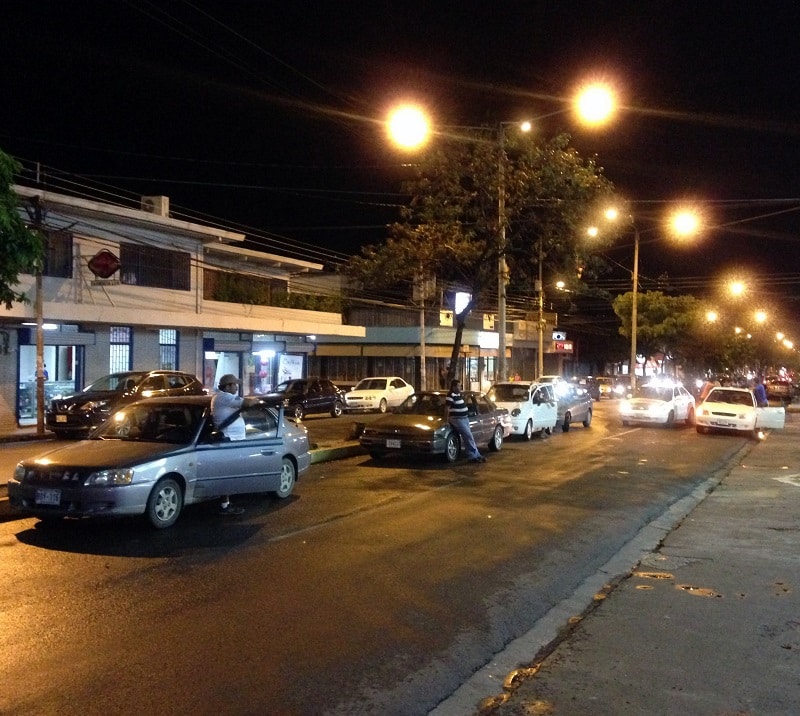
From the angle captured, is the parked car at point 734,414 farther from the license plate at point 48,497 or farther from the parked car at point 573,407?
the license plate at point 48,497

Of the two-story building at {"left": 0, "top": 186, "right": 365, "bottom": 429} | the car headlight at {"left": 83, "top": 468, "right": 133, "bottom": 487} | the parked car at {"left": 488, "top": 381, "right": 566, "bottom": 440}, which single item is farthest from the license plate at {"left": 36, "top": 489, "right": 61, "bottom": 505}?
the parked car at {"left": 488, "top": 381, "right": 566, "bottom": 440}

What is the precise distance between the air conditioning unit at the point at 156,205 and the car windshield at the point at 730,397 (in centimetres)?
1873

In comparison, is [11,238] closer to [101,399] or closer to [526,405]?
[101,399]

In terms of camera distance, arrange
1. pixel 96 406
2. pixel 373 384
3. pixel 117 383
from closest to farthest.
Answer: pixel 96 406, pixel 117 383, pixel 373 384

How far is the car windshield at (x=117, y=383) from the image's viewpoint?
67.5 ft

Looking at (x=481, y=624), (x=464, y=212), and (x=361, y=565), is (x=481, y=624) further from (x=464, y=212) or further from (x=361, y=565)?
(x=464, y=212)

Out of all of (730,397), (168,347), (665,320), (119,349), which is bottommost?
(730,397)

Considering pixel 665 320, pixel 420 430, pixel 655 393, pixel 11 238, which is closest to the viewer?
pixel 11 238

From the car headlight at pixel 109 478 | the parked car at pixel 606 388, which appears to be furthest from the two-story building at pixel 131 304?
the parked car at pixel 606 388

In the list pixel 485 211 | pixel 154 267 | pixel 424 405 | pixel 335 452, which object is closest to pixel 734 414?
pixel 485 211

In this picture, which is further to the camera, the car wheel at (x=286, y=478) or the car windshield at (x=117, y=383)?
the car windshield at (x=117, y=383)

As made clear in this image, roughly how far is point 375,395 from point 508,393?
41.6ft

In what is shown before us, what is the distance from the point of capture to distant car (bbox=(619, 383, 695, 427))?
28.1 m

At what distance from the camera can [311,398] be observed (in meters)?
30.4
